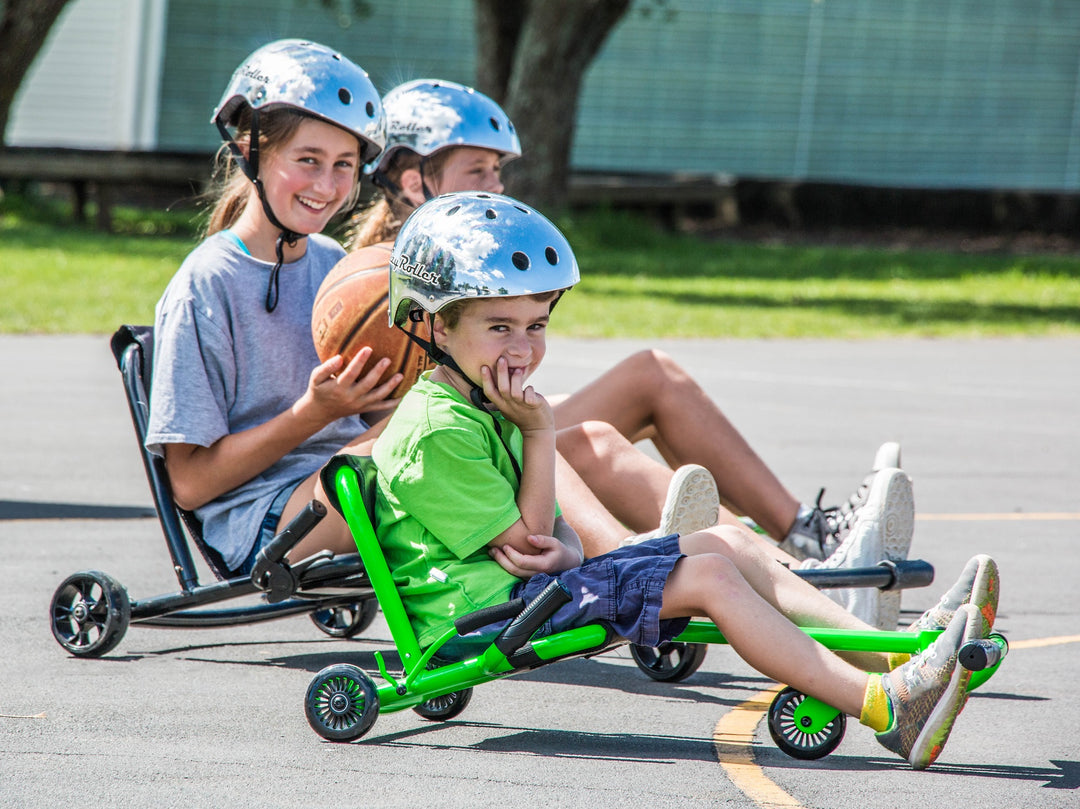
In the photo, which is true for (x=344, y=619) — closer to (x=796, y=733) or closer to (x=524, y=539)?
(x=524, y=539)

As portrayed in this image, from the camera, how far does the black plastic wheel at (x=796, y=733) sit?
394 cm

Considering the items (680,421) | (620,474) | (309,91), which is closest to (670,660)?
→ (620,474)

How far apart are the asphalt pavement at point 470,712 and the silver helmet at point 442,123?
5.77ft

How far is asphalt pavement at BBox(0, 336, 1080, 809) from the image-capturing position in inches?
148

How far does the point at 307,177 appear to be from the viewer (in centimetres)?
488

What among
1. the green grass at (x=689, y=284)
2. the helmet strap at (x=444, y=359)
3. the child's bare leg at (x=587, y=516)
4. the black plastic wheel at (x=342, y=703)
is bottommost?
the green grass at (x=689, y=284)

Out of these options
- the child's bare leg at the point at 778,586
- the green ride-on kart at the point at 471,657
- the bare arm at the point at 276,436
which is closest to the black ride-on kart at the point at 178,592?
the bare arm at the point at 276,436

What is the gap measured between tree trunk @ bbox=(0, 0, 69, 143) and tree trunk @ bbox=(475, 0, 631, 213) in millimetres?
6065

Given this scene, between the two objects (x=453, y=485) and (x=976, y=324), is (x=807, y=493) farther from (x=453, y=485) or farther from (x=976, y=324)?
(x=976, y=324)

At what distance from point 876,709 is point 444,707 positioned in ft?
4.14

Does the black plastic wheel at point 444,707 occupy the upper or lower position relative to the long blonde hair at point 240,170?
lower

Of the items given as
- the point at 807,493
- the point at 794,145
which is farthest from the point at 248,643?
the point at 794,145

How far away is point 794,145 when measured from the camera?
29000mm

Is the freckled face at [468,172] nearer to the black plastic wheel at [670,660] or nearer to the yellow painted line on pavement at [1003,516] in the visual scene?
the black plastic wheel at [670,660]
